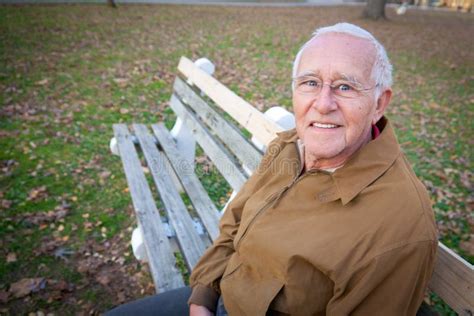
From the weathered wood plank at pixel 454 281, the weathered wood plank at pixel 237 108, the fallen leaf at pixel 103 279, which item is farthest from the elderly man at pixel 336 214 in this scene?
the fallen leaf at pixel 103 279

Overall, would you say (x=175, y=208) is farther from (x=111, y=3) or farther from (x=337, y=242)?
(x=111, y=3)

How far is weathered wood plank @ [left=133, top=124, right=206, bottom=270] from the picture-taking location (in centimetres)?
254

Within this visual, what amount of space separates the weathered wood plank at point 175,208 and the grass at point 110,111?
593 mm

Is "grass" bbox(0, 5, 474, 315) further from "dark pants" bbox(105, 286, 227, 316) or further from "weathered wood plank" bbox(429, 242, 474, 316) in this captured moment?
"weathered wood plank" bbox(429, 242, 474, 316)

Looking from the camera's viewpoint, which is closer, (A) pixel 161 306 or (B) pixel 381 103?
(B) pixel 381 103

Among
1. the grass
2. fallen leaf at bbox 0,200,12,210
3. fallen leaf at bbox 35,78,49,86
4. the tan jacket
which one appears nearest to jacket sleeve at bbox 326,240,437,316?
the tan jacket

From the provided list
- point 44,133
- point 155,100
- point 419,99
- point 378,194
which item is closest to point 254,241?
point 378,194

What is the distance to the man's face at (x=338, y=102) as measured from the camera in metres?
1.67

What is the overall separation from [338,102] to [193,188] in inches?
65.7

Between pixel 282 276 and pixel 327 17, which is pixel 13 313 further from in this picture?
pixel 327 17

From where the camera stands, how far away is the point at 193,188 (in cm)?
312

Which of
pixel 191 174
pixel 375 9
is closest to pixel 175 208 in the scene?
pixel 191 174

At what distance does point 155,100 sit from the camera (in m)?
6.90

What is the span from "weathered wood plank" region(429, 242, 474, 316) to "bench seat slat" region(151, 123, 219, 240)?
1.43 meters
